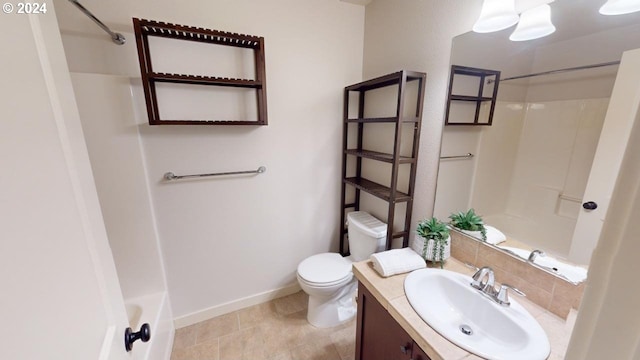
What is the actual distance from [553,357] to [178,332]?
2128mm

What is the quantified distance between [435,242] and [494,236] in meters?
0.27

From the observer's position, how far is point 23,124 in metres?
0.39

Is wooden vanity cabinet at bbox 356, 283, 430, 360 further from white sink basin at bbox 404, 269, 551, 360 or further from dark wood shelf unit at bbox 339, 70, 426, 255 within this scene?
dark wood shelf unit at bbox 339, 70, 426, 255

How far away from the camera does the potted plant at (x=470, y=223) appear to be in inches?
48.9

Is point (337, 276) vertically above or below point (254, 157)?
below

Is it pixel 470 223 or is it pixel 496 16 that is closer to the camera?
pixel 496 16

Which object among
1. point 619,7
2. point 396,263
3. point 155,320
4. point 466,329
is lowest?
point 155,320

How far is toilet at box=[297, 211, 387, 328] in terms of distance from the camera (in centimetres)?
167

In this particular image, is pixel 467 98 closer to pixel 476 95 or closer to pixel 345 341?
pixel 476 95

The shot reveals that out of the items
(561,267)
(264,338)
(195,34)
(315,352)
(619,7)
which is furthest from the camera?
(264,338)

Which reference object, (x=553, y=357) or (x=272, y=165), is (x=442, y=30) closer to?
(x=272, y=165)

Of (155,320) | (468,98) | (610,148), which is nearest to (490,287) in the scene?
(610,148)

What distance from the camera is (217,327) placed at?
1.82 meters

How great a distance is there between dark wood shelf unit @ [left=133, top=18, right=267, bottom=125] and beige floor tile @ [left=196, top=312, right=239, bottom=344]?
1501mm
